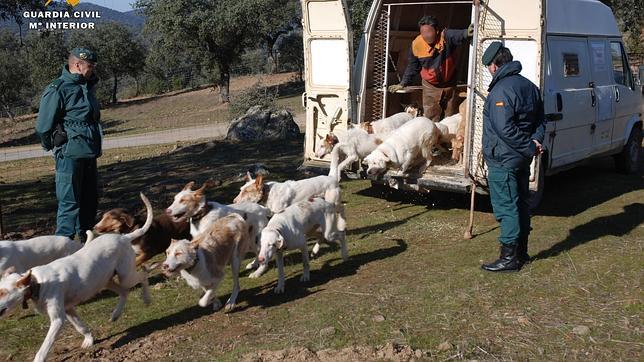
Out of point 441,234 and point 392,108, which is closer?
point 441,234

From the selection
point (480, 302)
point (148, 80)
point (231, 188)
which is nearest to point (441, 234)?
point (480, 302)

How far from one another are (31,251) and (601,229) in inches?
276

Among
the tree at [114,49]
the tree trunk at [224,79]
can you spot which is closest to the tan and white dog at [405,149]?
the tree trunk at [224,79]

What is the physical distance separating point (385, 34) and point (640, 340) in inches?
291

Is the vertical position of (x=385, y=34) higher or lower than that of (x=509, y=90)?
higher

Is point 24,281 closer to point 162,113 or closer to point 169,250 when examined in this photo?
point 169,250

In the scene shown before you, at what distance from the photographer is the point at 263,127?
19.5 meters

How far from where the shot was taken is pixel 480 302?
610cm

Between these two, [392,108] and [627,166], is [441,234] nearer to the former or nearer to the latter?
[392,108]

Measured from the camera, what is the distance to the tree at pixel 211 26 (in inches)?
1549

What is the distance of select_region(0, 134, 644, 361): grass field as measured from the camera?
5.30 metres

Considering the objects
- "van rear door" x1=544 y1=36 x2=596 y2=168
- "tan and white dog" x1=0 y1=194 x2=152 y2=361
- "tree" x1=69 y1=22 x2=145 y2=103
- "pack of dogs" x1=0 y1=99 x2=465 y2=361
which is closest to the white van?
"van rear door" x1=544 y1=36 x2=596 y2=168

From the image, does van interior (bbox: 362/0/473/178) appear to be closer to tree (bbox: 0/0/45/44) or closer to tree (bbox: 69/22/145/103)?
tree (bbox: 0/0/45/44)

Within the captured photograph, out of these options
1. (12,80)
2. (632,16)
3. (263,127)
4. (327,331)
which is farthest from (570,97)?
(12,80)
